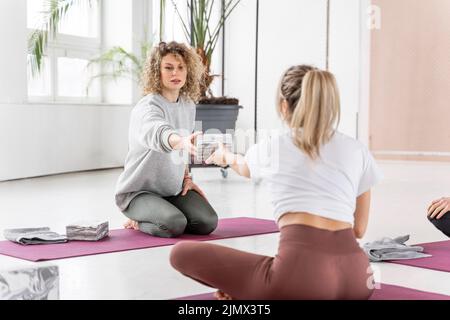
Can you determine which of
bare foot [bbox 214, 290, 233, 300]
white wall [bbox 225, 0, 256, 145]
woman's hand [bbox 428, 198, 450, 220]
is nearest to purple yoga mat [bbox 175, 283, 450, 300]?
bare foot [bbox 214, 290, 233, 300]

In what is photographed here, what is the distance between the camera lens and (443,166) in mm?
7223

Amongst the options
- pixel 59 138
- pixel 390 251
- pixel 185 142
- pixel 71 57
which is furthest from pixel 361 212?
pixel 71 57

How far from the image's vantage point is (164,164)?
11.0ft

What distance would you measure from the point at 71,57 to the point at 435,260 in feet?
15.6

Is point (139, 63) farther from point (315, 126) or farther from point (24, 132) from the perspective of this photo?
point (315, 126)

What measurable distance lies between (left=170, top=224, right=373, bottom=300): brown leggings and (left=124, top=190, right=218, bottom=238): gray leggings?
1380 mm

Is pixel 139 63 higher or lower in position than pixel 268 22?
lower

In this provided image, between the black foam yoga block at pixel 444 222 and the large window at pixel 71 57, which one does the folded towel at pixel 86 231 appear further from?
the large window at pixel 71 57

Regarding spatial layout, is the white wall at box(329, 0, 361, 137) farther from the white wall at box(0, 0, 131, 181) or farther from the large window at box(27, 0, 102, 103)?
the large window at box(27, 0, 102, 103)

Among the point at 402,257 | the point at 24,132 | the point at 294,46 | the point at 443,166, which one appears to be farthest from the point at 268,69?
the point at 402,257

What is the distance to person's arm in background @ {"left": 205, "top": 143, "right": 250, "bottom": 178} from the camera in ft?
6.35

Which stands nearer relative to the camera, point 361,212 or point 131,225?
point 361,212

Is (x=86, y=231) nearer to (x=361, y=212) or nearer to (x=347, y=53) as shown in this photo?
(x=361, y=212)

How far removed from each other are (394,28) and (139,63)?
2.70 metres
